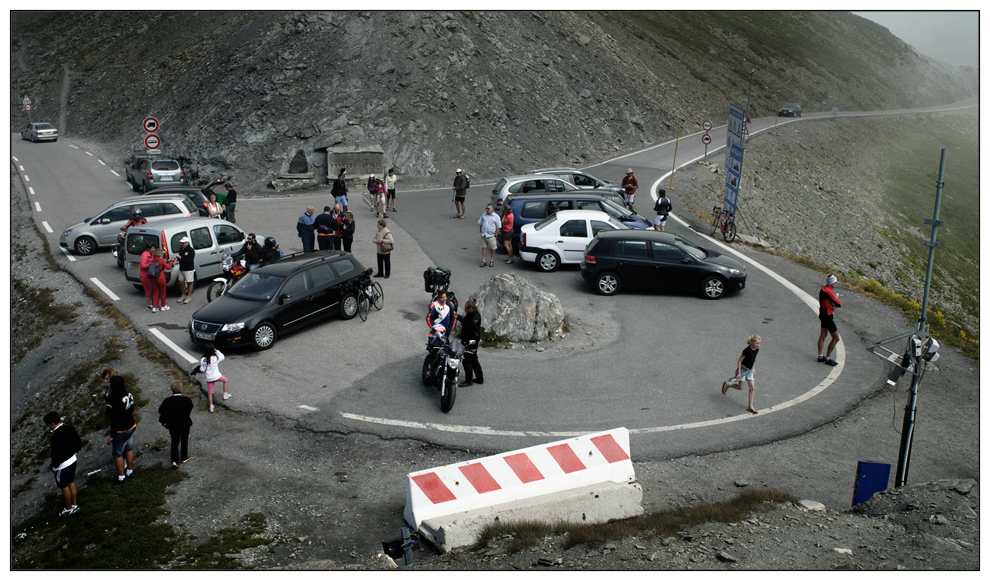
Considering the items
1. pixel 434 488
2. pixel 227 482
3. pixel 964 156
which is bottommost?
pixel 227 482

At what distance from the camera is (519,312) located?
15.3m

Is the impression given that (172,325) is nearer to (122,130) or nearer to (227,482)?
(227,482)

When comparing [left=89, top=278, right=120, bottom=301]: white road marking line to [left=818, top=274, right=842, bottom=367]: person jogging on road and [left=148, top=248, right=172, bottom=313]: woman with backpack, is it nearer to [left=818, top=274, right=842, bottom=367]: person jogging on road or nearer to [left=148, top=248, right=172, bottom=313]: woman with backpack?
[left=148, top=248, right=172, bottom=313]: woman with backpack

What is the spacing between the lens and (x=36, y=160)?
141 feet

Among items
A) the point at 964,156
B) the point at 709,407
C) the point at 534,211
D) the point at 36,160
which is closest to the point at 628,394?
the point at 709,407

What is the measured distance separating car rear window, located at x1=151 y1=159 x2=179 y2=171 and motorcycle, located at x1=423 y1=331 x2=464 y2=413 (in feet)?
84.6

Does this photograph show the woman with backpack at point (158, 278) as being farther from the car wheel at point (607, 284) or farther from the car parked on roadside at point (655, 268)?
the car wheel at point (607, 284)

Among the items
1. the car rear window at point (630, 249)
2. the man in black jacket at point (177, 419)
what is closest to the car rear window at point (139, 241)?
the man in black jacket at point (177, 419)

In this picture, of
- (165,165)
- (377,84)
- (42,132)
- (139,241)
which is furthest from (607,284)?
(42,132)

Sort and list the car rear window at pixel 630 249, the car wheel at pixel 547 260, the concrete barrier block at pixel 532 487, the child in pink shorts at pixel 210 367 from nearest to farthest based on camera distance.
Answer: the concrete barrier block at pixel 532 487 → the child in pink shorts at pixel 210 367 → the car rear window at pixel 630 249 → the car wheel at pixel 547 260

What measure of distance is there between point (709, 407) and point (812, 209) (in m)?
32.7

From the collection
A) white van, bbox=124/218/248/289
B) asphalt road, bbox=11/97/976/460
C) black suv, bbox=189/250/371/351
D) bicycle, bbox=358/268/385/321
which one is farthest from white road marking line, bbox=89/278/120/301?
bicycle, bbox=358/268/385/321

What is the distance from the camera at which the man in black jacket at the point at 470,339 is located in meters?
12.7

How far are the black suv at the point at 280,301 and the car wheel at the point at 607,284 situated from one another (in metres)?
5.99
